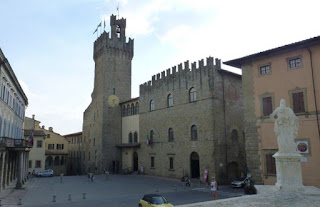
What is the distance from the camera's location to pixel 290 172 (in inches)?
476

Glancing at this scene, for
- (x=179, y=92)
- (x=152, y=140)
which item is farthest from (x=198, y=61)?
(x=152, y=140)

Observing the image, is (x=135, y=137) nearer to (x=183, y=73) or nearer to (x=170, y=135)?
(x=170, y=135)

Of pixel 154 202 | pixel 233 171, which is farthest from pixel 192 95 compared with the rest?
pixel 154 202

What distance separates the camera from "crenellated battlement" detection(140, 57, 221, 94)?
29734 millimetres

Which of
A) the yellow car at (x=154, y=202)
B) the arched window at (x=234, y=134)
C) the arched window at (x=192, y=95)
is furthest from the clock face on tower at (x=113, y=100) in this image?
the yellow car at (x=154, y=202)

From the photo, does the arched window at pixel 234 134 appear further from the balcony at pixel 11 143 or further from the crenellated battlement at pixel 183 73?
A: the balcony at pixel 11 143

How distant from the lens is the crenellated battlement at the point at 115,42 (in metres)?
47.5

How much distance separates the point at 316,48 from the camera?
18953 millimetres

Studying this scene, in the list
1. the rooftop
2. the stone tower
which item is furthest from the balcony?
the rooftop

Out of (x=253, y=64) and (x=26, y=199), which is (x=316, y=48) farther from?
(x=26, y=199)

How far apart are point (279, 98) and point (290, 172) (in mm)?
9528

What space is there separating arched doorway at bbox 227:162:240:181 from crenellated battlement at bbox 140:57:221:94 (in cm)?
1002

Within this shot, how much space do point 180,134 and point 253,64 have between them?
13567 millimetres

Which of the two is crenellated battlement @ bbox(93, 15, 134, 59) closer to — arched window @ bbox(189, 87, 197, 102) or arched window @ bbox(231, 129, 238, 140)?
arched window @ bbox(189, 87, 197, 102)
